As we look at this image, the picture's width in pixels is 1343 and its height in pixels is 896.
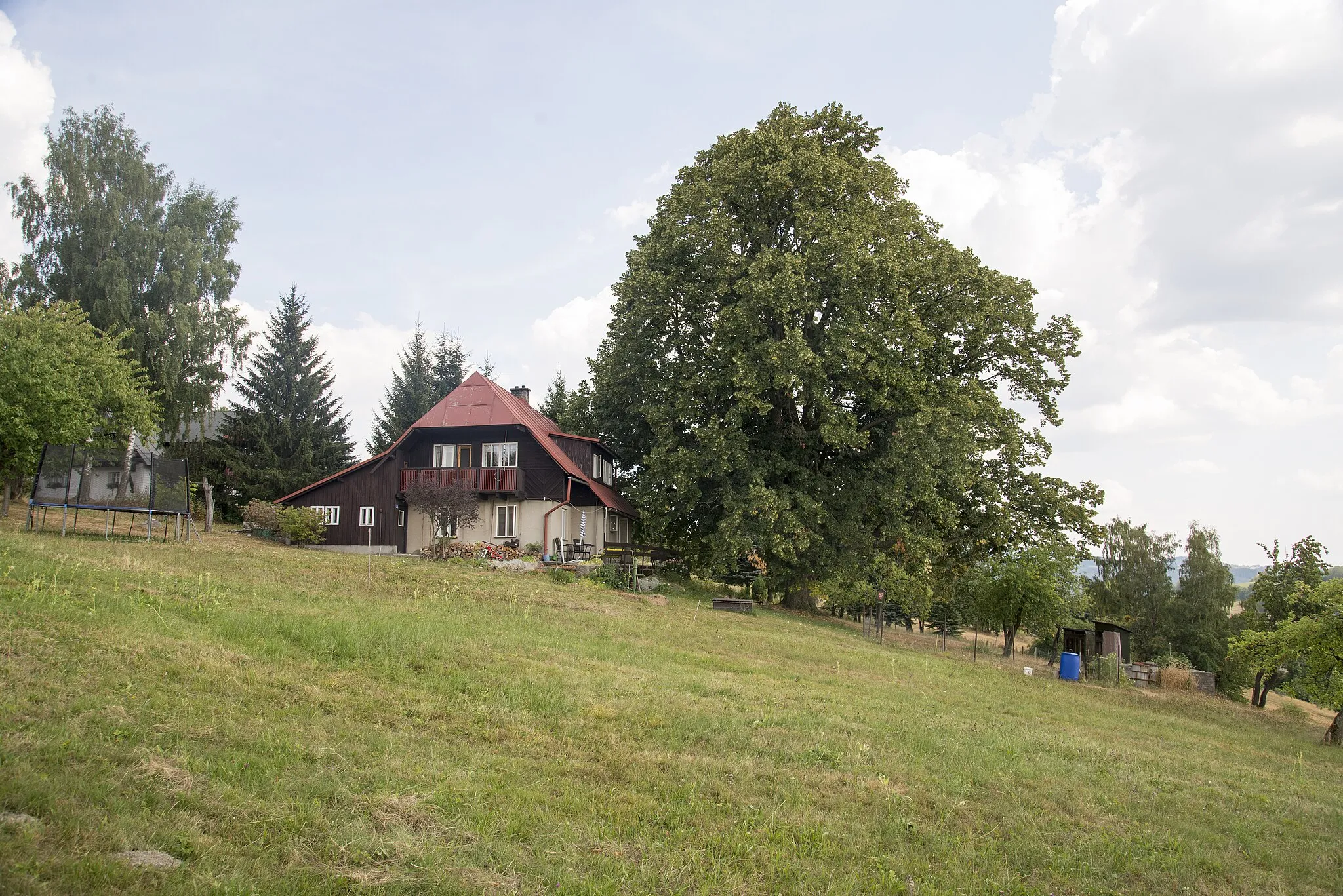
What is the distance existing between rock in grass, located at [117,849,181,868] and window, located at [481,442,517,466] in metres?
29.1

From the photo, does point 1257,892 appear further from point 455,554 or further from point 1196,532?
point 1196,532

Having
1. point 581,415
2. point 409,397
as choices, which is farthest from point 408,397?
point 581,415

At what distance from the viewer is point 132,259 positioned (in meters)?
33.2

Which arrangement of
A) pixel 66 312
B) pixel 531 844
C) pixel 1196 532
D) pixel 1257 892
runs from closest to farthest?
pixel 531 844
pixel 1257 892
pixel 66 312
pixel 1196 532

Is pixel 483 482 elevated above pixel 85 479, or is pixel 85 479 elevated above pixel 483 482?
pixel 483 482

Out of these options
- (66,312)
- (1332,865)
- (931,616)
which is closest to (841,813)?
(1332,865)

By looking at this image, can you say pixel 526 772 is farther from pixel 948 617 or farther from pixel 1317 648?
pixel 948 617

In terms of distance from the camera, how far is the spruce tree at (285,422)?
130ft

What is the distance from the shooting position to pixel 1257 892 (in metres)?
7.07

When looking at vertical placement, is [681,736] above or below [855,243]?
below

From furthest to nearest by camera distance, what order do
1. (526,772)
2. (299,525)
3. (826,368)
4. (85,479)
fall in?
(299,525)
(826,368)
(85,479)
(526,772)

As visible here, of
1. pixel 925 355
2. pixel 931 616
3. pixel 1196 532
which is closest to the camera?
pixel 925 355

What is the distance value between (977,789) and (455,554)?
21.7 meters

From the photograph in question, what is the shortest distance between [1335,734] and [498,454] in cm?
2864
